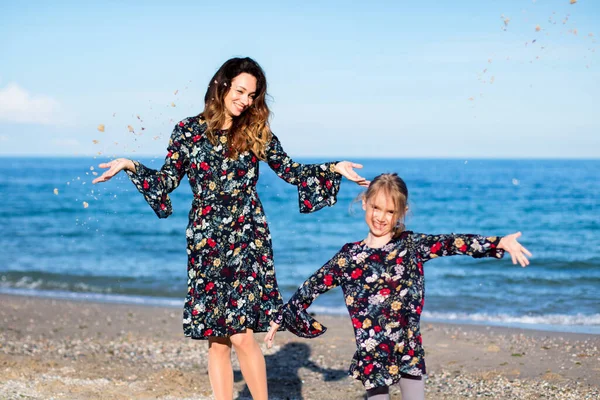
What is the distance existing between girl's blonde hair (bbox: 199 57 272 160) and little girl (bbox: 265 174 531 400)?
38.5 inches

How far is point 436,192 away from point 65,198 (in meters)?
18.6

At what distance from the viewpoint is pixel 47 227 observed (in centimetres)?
2484

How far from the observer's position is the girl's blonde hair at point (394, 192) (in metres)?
3.86

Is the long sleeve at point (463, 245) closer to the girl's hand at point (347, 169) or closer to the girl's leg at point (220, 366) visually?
the girl's hand at point (347, 169)

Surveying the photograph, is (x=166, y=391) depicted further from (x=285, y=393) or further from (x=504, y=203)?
(x=504, y=203)

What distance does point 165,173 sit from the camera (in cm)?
467

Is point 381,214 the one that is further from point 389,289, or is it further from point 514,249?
point 514,249

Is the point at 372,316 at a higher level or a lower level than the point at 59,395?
higher

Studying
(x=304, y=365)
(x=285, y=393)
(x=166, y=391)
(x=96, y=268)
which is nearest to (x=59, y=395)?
(x=166, y=391)

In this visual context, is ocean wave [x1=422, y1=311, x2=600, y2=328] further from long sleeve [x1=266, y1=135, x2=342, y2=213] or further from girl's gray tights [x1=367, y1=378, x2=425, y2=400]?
girl's gray tights [x1=367, y1=378, x2=425, y2=400]

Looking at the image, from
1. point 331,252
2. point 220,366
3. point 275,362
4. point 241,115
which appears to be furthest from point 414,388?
point 331,252

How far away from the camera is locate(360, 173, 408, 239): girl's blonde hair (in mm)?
3861

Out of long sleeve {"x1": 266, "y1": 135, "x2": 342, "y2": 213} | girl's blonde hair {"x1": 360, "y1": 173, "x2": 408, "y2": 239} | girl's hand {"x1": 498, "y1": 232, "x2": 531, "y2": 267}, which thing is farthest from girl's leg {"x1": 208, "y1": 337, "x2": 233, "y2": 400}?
girl's hand {"x1": 498, "y1": 232, "x2": 531, "y2": 267}

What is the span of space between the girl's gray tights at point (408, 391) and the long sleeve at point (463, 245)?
65 cm
